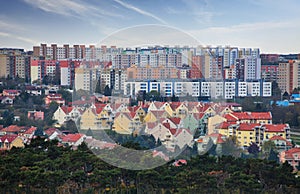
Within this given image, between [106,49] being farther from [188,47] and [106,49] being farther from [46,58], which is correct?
[46,58]

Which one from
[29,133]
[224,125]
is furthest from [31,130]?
[224,125]

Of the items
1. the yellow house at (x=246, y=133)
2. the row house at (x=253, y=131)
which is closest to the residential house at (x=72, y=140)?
the row house at (x=253, y=131)

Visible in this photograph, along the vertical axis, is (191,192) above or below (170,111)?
below

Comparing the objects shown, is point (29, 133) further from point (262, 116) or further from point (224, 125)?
point (262, 116)

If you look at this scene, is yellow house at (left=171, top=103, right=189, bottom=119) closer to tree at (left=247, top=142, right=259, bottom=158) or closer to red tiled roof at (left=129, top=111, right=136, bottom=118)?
red tiled roof at (left=129, top=111, right=136, bottom=118)

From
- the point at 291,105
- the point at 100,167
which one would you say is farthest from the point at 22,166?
the point at 291,105

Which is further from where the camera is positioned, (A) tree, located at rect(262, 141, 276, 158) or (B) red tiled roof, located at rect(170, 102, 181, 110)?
(A) tree, located at rect(262, 141, 276, 158)

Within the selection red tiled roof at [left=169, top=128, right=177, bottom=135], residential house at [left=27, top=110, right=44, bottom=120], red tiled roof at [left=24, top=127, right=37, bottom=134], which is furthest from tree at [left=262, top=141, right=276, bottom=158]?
residential house at [left=27, top=110, right=44, bottom=120]
